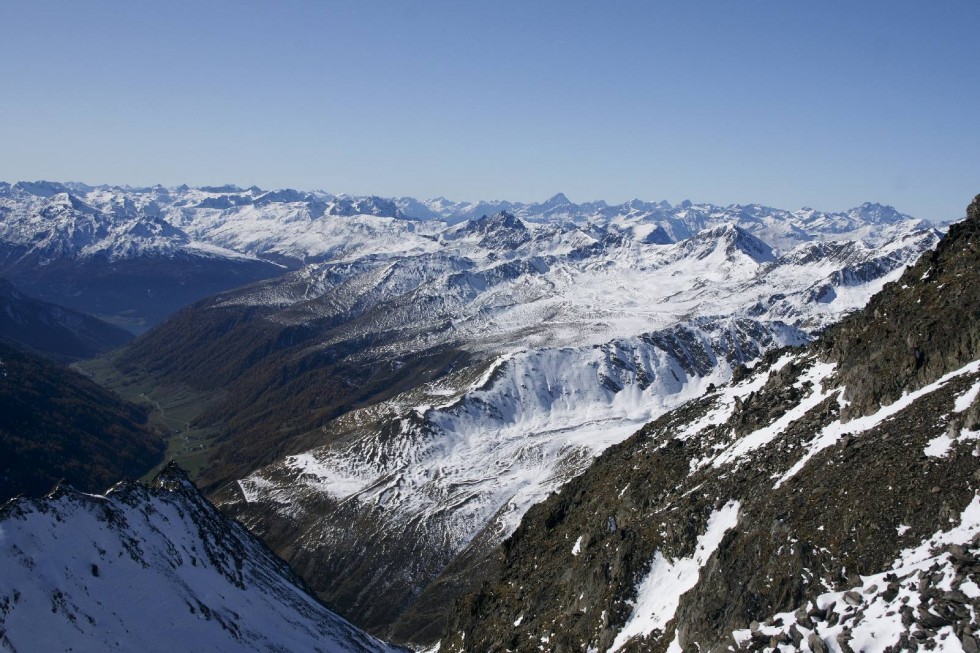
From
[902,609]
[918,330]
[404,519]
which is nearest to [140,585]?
[902,609]

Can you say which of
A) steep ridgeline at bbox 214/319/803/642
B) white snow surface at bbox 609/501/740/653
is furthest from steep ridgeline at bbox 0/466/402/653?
white snow surface at bbox 609/501/740/653

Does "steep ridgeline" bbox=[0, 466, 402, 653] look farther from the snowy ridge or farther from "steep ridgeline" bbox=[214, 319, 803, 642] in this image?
the snowy ridge

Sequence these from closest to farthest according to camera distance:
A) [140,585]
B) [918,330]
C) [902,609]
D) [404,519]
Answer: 1. [902,609]
2. [918,330]
3. [140,585]
4. [404,519]

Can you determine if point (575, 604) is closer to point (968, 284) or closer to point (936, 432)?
point (936, 432)

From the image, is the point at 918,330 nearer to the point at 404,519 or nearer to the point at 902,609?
the point at 902,609

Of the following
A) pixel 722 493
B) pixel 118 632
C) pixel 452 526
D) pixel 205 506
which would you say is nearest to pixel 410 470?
pixel 452 526

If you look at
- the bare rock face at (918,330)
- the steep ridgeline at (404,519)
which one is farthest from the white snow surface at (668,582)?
the steep ridgeline at (404,519)
